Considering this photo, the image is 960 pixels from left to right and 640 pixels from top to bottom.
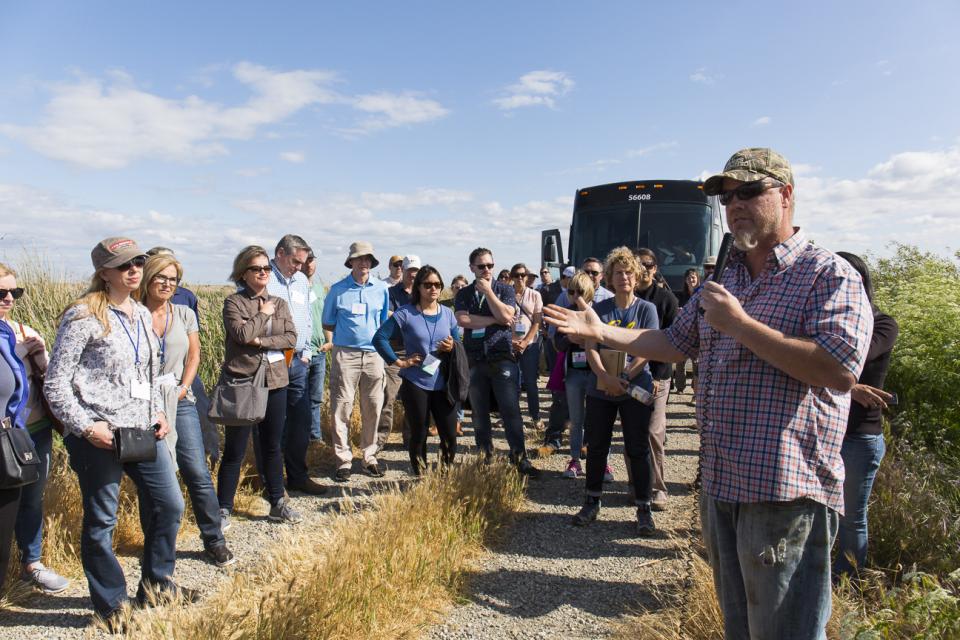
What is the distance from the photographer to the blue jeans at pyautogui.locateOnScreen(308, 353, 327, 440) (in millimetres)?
6984

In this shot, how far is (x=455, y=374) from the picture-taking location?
579 centimetres

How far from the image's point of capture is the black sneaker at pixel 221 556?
4.29 m

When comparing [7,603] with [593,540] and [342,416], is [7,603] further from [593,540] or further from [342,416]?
[593,540]

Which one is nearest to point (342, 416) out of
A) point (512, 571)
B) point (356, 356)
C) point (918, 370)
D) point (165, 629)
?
point (356, 356)

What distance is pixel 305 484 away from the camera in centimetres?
582

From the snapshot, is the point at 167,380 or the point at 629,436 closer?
the point at 167,380

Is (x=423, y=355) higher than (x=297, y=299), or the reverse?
(x=297, y=299)

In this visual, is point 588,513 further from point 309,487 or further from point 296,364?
point 296,364

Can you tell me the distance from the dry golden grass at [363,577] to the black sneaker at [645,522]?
98cm

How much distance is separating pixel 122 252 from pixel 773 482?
3.10m

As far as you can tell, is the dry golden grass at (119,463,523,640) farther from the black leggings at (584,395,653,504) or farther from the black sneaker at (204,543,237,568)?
the black leggings at (584,395,653,504)

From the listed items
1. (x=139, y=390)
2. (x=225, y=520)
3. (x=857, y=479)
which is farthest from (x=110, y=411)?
(x=857, y=479)

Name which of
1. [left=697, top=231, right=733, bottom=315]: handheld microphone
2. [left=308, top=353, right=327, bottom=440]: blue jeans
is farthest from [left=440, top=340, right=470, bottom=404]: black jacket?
[left=697, top=231, right=733, bottom=315]: handheld microphone

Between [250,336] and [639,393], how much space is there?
106 inches
